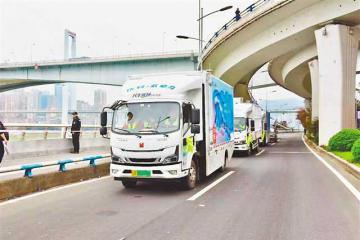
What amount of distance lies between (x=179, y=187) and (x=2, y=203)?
4.21 meters

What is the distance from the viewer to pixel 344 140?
71.9ft

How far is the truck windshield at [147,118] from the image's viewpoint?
982 centimetres

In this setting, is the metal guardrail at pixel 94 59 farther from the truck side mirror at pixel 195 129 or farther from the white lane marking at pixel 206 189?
the truck side mirror at pixel 195 129

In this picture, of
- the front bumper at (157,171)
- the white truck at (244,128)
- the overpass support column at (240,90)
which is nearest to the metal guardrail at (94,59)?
the overpass support column at (240,90)

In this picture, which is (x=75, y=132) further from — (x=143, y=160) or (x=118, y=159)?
(x=143, y=160)

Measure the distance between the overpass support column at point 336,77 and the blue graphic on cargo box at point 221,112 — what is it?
12738 mm

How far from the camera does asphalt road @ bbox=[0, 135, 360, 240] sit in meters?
6.31

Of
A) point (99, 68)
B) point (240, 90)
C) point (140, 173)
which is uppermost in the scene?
point (99, 68)

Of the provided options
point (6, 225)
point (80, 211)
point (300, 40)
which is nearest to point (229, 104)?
point (80, 211)

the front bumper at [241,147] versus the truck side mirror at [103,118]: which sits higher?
the truck side mirror at [103,118]

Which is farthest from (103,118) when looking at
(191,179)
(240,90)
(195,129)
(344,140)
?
(240,90)

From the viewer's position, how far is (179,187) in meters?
10.7

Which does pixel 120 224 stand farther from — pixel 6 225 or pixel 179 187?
pixel 179 187

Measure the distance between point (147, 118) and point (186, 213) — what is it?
3.08m
